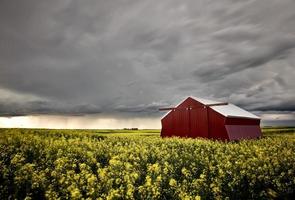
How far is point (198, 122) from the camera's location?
35.2m

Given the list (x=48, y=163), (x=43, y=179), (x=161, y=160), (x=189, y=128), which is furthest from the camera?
(x=189, y=128)

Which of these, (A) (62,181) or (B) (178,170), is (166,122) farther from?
(A) (62,181)

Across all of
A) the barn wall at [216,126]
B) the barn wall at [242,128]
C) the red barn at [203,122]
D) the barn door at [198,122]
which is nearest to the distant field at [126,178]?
the barn wall at [216,126]

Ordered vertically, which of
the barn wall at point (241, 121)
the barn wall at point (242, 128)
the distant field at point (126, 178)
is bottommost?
the distant field at point (126, 178)

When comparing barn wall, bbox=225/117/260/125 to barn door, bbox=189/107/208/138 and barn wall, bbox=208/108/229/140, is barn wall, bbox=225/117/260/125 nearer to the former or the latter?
barn wall, bbox=208/108/229/140

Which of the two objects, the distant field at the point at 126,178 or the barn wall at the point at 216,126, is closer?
the distant field at the point at 126,178

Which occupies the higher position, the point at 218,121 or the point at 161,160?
the point at 218,121

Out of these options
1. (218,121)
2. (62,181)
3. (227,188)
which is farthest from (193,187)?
(218,121)

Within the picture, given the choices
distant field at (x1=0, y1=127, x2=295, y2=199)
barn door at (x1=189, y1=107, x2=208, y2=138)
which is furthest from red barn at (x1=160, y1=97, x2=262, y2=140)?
distant field at (x1=0, y1=127, x2=295, y2=199)

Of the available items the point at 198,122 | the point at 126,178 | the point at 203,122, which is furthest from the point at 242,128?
the point at 126,178

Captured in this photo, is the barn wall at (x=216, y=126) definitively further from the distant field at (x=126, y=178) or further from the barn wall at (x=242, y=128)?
the distant field at (x=126, y=178)

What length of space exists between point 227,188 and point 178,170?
12.4ft

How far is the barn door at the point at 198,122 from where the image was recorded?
113 ft

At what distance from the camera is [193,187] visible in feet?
33.4
